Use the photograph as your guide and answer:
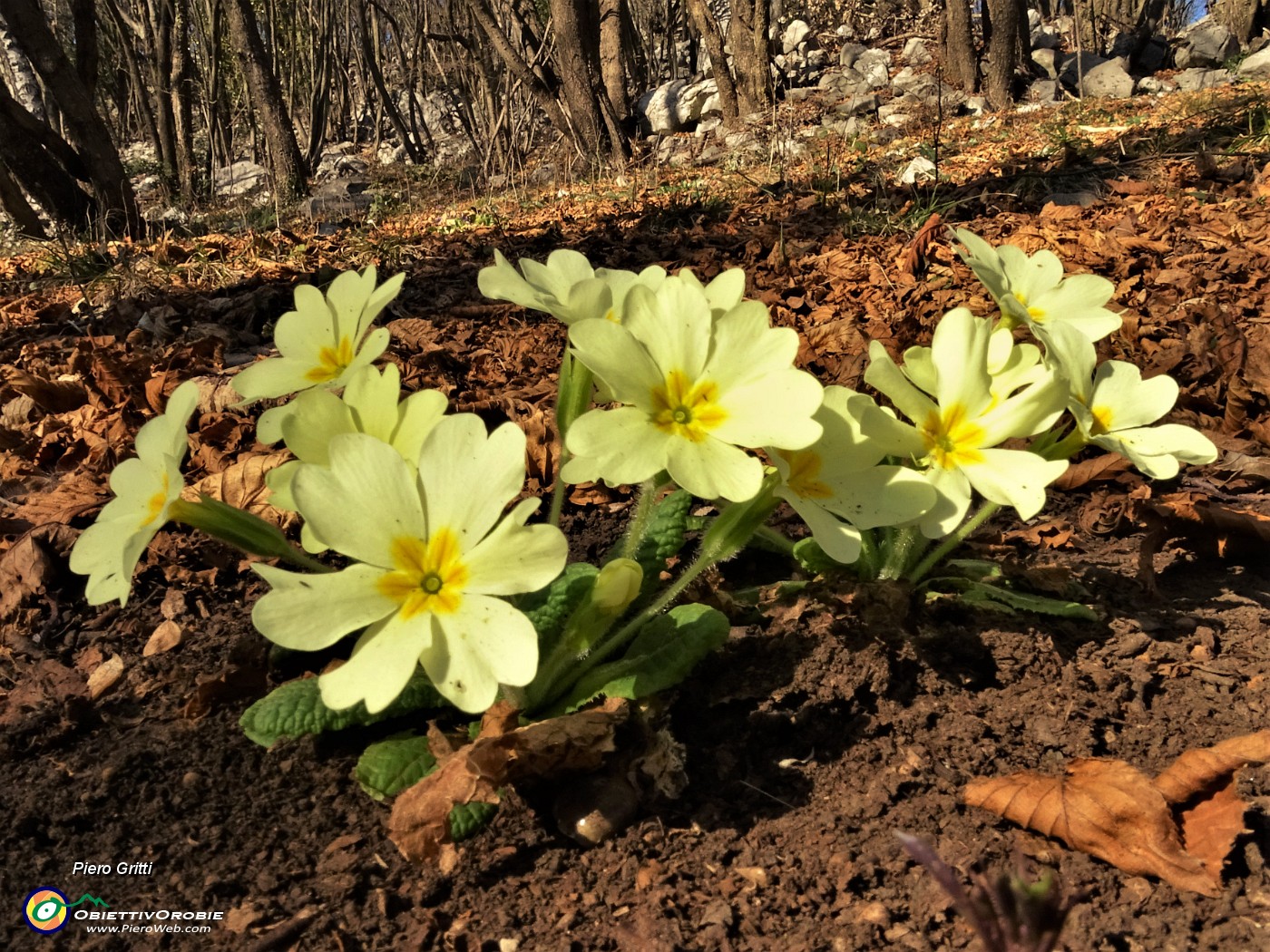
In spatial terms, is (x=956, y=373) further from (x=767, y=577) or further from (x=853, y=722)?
(x=767, y=577)

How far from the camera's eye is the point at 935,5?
1733cm

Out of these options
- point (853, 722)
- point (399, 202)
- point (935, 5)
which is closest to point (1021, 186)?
point (853, 722)

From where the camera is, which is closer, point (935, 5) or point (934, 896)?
point (934, 896)

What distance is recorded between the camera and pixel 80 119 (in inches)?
323

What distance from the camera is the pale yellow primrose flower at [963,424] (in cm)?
141

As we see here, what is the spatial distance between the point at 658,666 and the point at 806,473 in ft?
1.42

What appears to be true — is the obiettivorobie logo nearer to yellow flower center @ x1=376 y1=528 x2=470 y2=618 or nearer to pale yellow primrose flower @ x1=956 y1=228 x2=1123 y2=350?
yellow flower center @ x1=376 y1=528 x2=470 y2=618

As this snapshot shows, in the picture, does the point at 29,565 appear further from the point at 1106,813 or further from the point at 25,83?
the point at 25,83

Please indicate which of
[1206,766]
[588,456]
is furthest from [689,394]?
[1206,766]

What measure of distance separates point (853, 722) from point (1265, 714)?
0.68 m

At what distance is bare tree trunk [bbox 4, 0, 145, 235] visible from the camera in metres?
8.12

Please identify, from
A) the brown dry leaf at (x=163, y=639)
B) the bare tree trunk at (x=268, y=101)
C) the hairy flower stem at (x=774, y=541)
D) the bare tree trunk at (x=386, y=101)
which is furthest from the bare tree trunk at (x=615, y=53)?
the brown dry leaf at (x=163, y=639)

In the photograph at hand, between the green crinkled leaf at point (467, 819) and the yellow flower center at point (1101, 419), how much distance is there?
119 centimetres
